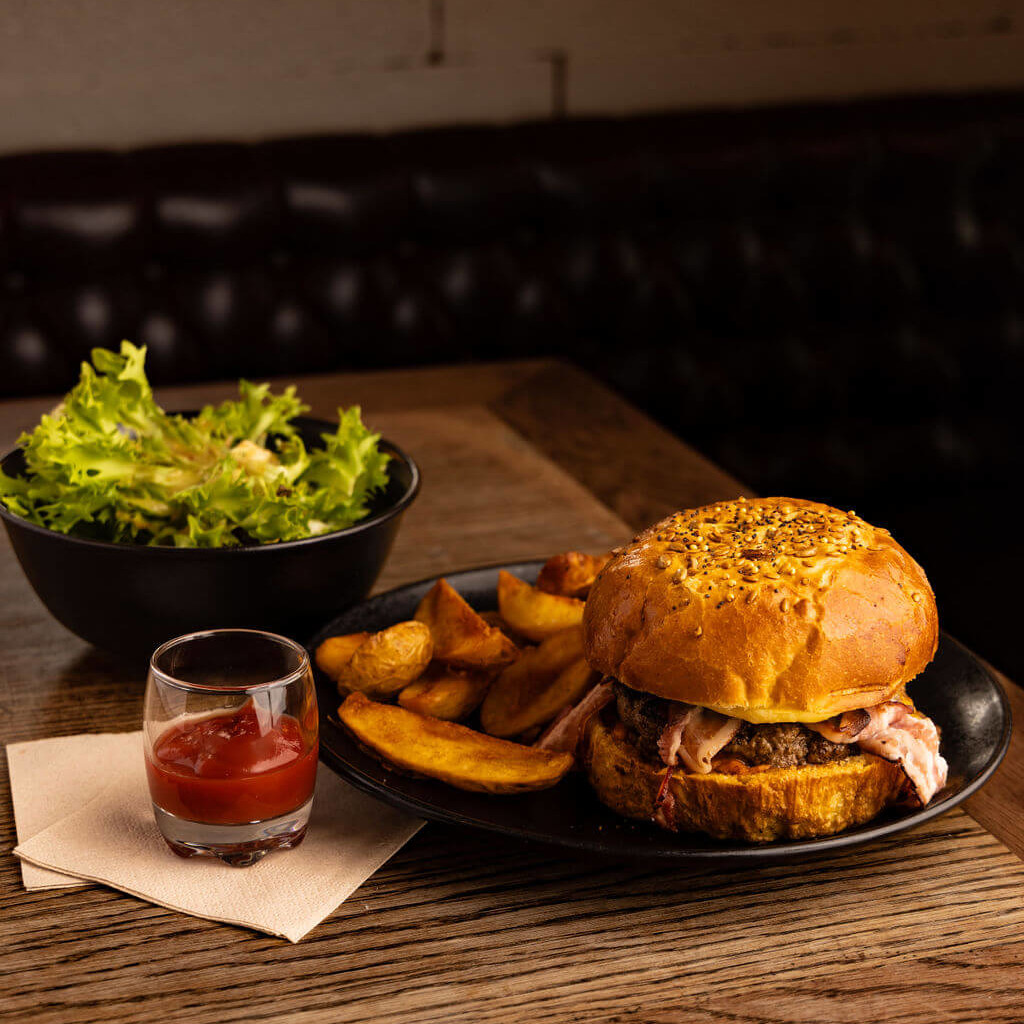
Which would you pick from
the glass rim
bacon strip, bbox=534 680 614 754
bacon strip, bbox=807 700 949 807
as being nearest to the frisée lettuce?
the glass rim

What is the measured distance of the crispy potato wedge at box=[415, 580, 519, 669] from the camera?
1.40m

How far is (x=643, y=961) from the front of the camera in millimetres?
1088

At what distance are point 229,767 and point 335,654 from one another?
0.92 feet

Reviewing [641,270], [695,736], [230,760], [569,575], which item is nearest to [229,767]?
[230,760]

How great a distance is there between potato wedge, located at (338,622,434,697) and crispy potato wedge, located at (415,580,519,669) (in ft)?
0.16

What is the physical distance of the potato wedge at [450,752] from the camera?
1209 mm

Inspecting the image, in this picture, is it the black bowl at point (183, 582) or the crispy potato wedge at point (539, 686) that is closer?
the crispy potato wedge at point (539, 686)

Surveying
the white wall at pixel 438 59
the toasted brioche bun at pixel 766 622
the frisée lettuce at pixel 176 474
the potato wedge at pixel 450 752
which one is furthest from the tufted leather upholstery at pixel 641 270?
the potato wedge at pixel 450 752

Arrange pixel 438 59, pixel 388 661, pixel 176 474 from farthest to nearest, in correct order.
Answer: pixel 438 59, pixel 176 474, pixel 388 661

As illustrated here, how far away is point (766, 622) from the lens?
1.17 meters

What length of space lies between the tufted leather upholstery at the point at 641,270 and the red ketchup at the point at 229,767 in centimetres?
222

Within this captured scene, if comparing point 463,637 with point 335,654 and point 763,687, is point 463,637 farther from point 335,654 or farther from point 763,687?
point 763,687

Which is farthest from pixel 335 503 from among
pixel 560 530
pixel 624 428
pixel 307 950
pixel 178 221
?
pixel 178 221

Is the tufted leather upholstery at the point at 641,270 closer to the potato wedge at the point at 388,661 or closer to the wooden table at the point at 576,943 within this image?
the wooden table at the point at 576,943
